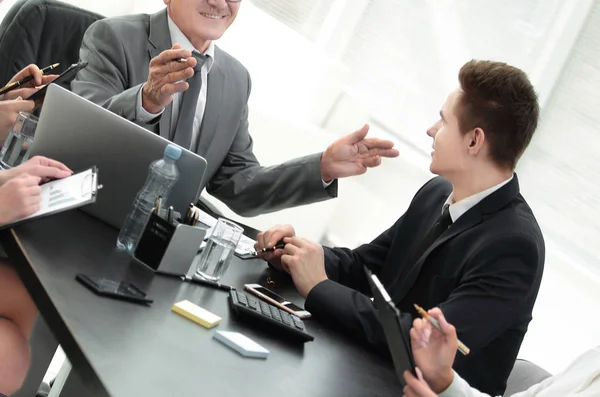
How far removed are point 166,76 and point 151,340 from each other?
0.83m

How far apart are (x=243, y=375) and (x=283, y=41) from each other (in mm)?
2986

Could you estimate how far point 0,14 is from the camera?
3.75 meters

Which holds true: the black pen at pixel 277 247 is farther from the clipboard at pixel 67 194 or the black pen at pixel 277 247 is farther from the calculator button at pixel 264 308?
the clipboard at pixel 67 194

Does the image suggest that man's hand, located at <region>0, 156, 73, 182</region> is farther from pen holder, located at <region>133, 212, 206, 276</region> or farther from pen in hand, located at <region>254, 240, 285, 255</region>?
pen in hand, located at <region>254, 240, 285, 255</region>

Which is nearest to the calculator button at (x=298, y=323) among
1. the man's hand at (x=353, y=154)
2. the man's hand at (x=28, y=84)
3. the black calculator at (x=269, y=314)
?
the black calculator at (x=269, y=314)

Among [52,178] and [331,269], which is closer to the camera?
[52,178]

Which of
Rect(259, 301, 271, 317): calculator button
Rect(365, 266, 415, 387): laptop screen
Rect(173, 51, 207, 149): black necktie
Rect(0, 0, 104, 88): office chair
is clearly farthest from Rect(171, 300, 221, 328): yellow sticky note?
Rect(0, 0, 104, 88): office chair

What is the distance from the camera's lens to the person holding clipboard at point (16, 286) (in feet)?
4.98

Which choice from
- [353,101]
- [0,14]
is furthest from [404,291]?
[0,14]

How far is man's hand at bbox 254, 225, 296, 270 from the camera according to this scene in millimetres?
2010

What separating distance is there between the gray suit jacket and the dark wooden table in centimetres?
57

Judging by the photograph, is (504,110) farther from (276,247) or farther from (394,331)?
(394,331)

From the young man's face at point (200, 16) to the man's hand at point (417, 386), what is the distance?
1.50m

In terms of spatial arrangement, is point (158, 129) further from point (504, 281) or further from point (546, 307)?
point (546, 307)
